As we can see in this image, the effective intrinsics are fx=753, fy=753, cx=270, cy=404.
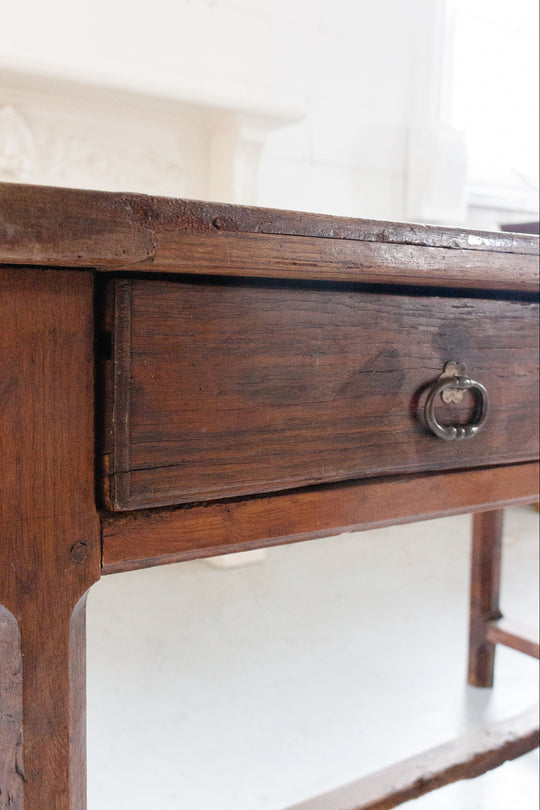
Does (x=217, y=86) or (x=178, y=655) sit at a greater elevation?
(x=217, y=86)

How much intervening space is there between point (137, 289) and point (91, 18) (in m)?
1.25

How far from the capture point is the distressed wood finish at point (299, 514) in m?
0.46

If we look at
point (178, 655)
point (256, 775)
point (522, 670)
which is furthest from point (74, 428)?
point (522, 670)

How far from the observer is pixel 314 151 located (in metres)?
1.87

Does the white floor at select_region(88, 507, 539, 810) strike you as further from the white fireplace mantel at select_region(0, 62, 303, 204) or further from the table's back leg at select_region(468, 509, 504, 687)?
the white fireplace mantel at select_region(0, 62, 303, 204)

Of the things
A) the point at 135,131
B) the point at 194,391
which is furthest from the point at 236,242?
the point at 135,131

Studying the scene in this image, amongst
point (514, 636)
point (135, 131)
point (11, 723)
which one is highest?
point (135, 131)

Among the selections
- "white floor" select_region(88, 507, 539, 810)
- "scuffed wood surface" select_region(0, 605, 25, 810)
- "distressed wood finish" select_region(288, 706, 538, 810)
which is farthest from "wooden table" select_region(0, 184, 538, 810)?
"white floor" select_region(88, 507, 539, 810)

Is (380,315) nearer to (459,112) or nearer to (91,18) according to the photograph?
(91,18)

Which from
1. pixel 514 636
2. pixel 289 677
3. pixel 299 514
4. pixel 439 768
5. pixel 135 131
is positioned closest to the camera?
pixel 299 514

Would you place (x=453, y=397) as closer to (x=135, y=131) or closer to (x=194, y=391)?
(x=194, y=391)

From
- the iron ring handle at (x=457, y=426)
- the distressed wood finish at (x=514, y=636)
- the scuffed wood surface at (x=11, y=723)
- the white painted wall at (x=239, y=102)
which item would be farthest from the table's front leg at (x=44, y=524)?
the white painted wall at (x=239, y=102)

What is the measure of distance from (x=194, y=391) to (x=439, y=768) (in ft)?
2.30

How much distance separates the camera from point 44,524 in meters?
0.42
